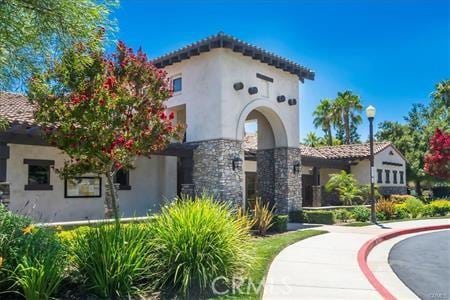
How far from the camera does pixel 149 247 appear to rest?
7445 mm

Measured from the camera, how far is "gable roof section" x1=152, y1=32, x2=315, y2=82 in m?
18.3

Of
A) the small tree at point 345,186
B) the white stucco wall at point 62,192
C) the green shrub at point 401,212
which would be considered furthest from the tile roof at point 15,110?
the green shrub at point 401,212

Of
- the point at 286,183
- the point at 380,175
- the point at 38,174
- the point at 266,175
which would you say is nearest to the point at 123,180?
the point at 38,174

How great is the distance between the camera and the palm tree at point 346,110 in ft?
174

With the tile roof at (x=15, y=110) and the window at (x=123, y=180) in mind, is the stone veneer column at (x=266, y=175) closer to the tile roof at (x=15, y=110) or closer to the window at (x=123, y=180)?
the window at (x=123, y=180)

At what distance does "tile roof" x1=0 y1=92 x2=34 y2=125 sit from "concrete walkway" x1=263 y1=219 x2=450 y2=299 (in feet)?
30.7

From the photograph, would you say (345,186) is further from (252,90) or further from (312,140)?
(312,140)

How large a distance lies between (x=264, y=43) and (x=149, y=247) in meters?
15.3

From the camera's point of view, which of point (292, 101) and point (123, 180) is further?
point (292, 101)

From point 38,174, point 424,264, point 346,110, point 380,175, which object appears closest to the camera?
point 424,264

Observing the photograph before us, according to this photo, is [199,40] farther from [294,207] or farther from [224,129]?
[294,207]

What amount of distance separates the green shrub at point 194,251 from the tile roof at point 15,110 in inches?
334

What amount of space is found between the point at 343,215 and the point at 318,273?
14010 millimetres

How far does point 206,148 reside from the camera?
19.2 meters
